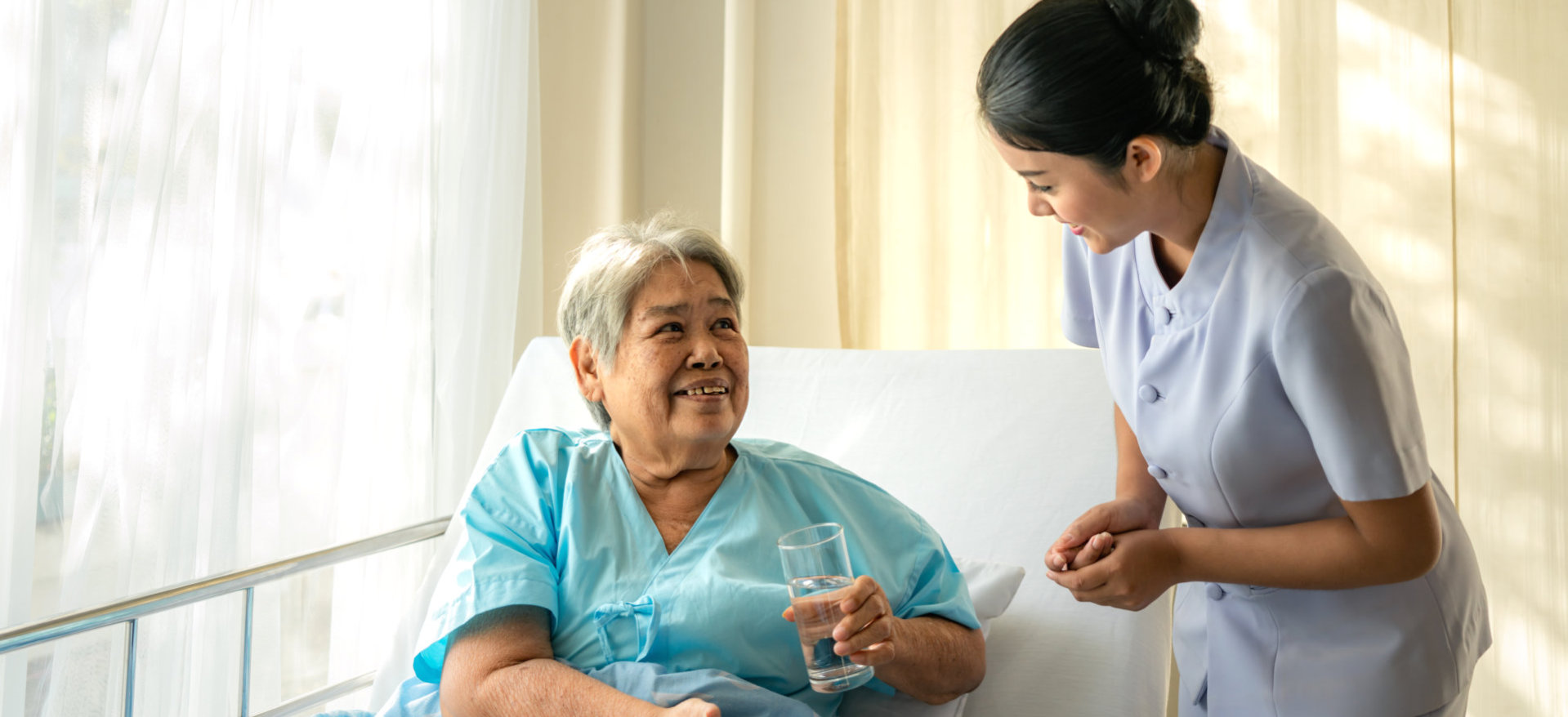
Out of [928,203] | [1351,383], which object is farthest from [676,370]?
[928,203]

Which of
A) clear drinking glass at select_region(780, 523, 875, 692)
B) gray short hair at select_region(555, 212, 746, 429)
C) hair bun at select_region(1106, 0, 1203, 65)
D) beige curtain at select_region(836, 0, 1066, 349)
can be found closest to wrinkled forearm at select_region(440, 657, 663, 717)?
clear drinking glass at select_region(780, 523, 875, 692)

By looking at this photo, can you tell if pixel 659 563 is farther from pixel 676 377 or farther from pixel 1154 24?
pixel 1154 24

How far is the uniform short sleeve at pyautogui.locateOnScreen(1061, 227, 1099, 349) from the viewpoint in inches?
56.3

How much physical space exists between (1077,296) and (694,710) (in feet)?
2.57

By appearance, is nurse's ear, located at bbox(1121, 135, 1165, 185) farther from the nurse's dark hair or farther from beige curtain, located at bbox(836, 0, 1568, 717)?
beige curtain, located at bbox(836, 0, 1568, 717)

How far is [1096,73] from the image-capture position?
1013mm

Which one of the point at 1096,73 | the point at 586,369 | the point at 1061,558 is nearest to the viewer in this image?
the point at 1096,73

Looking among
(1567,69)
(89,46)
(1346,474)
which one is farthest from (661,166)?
(1346,474)

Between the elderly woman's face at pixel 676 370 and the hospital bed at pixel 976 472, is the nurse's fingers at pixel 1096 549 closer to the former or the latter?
the hospital bed at pixel 976 472

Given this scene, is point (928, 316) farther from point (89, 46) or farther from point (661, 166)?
point (89, 46)

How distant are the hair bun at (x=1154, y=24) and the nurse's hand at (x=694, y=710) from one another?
80cm

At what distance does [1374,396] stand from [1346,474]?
0.08m

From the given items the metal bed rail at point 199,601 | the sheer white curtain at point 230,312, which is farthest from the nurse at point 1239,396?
the sheer white curtain at point 230,312

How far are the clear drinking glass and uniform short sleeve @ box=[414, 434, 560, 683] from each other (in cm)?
38
